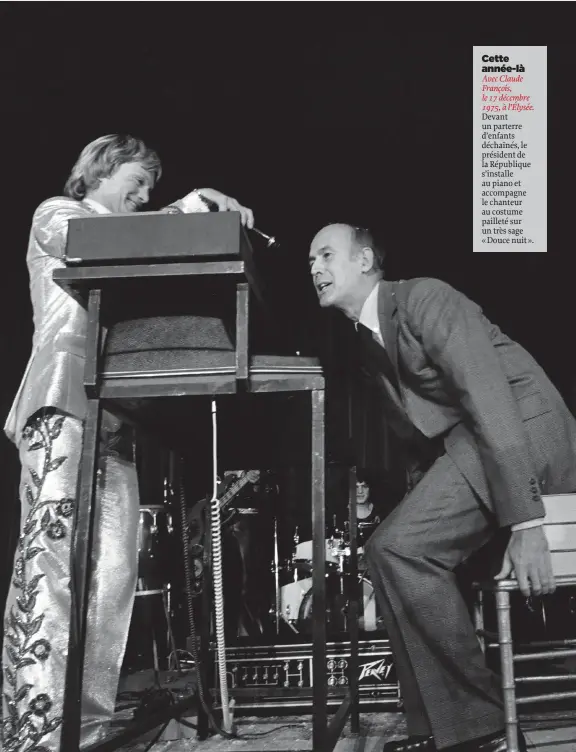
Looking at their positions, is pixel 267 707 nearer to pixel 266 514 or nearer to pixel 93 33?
pixel 266 514

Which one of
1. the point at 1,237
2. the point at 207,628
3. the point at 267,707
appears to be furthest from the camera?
the point at 1,237

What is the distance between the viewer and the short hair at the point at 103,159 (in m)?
1.81

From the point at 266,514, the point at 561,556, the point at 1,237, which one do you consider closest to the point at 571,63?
the point at 561,556

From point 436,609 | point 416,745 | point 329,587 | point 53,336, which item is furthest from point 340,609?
point 53,336

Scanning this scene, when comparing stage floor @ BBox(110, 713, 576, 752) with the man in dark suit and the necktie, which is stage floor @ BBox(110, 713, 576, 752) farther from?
the necktie

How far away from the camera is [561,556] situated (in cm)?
141

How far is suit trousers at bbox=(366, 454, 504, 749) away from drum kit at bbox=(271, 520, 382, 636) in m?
1.72

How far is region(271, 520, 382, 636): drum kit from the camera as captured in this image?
3.26 m

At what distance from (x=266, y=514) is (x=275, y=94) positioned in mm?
2131

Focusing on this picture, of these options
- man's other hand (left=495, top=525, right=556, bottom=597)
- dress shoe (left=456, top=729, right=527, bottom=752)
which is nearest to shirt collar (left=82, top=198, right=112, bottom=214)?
man's other hand (left=495, top=525, right=556, bottom=597)

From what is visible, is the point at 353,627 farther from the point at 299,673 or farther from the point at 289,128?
the point at 289,128

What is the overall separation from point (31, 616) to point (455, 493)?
950mm

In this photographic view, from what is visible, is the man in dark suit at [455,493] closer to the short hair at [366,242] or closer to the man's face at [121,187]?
the short hair at [366,242]

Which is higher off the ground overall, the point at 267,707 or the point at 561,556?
the point at 561,556
